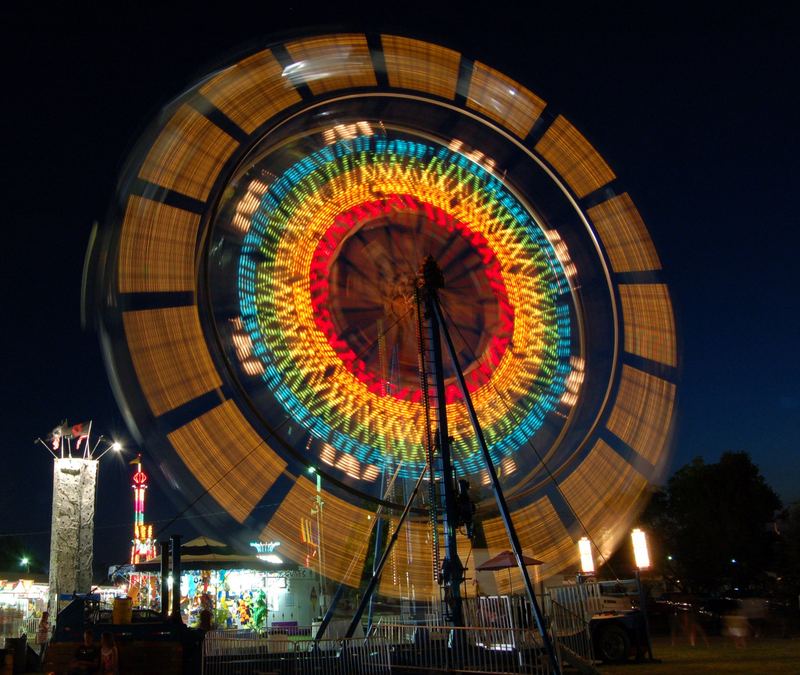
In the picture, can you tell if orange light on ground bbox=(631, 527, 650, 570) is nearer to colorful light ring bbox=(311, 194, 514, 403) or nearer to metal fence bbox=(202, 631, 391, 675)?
colorful light ring bbox=(311, 194, 514, 403)

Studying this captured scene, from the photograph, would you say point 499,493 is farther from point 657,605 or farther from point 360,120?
point 657,605

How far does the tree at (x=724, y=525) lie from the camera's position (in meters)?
36.5

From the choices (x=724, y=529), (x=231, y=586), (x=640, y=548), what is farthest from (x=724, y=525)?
(x=231, y=586)

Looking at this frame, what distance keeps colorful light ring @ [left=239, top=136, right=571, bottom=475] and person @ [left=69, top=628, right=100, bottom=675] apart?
3.87 metres

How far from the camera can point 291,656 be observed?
9789mm

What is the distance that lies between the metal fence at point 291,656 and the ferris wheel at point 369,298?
107 cm

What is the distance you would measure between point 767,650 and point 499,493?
6003mm

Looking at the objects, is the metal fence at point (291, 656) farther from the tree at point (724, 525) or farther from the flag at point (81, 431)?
the tree at point (724, 525)

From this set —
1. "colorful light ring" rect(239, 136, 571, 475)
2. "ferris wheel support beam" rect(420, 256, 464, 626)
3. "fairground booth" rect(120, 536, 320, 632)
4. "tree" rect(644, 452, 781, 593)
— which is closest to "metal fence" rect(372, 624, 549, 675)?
"ferris wheel support beam" rect(420, 256, 464, 626)

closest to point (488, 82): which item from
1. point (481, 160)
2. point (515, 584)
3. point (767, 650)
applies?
point (481, 160)

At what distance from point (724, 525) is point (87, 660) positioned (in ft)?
119

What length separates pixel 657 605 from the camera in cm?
1923

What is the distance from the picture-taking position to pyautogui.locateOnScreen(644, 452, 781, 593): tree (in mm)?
36494

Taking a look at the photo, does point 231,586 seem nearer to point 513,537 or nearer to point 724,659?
point 724,659
